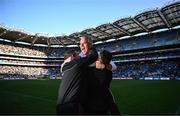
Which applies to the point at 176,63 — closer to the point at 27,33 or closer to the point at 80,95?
the point at 27,33

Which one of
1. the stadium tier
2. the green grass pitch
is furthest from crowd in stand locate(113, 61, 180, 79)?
the green grass pitch

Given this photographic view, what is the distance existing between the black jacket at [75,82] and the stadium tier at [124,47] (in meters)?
42.0

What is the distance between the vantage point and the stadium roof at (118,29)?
45344 mm

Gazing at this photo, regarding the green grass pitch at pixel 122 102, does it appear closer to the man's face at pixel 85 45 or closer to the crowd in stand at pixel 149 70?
the man's face at pixel 85 45

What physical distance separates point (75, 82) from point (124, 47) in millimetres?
67741

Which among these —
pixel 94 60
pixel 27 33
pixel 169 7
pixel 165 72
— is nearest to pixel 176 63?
pixel 165 72

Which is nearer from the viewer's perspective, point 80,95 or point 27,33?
point 80,95

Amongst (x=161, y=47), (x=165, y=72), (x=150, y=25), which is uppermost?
(x=150, y=25)

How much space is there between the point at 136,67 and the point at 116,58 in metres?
11.1

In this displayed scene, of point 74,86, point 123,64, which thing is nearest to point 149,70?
point 123,64

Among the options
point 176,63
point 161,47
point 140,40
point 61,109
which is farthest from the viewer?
point 140,40

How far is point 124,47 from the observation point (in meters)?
70.0

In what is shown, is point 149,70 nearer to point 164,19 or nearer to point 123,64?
point 123,64

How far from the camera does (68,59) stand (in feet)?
11.9
